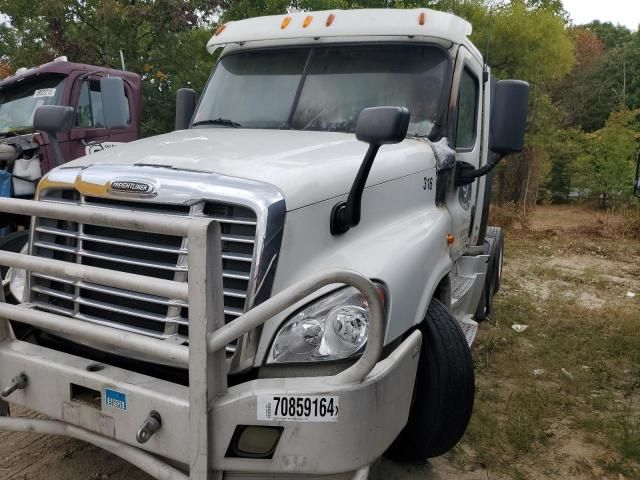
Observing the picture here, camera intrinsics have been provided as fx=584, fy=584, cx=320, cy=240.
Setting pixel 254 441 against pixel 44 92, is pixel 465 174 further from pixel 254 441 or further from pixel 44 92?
pixel 44 92

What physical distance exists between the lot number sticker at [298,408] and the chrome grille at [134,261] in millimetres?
374

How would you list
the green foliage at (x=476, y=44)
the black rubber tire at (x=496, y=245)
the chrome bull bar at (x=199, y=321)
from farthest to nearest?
1. the green foliage at (x=476, y=44)
2. the black rubber tire at (x=496, y=245)
3. the chrome bull bar at (x=199, y=321)

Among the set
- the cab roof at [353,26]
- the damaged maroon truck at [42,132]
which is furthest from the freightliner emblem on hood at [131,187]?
the damaged maroon truck at [42,132]

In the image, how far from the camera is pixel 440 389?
2785mm

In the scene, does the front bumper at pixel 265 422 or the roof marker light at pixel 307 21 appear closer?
the front bumper at pixel 265 422

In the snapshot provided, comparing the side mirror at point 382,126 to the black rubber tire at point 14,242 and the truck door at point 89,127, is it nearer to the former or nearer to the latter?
the black rubber tire at point 14,242

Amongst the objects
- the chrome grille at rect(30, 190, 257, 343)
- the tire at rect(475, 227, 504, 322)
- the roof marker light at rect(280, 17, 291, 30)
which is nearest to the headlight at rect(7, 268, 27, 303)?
the chrome grille at rect(30, 190, 257, 343)

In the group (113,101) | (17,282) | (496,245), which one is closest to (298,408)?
(17,282)

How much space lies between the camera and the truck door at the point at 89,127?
7.71 meters

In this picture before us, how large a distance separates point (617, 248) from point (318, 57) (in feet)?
30.3

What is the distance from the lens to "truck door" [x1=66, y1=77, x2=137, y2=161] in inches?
303

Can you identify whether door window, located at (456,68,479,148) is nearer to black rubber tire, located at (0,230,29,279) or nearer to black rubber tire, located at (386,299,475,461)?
black rubber tire, located at (386,299,475,461)

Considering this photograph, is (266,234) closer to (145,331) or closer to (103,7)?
(145,331)

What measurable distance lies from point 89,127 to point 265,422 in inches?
277
